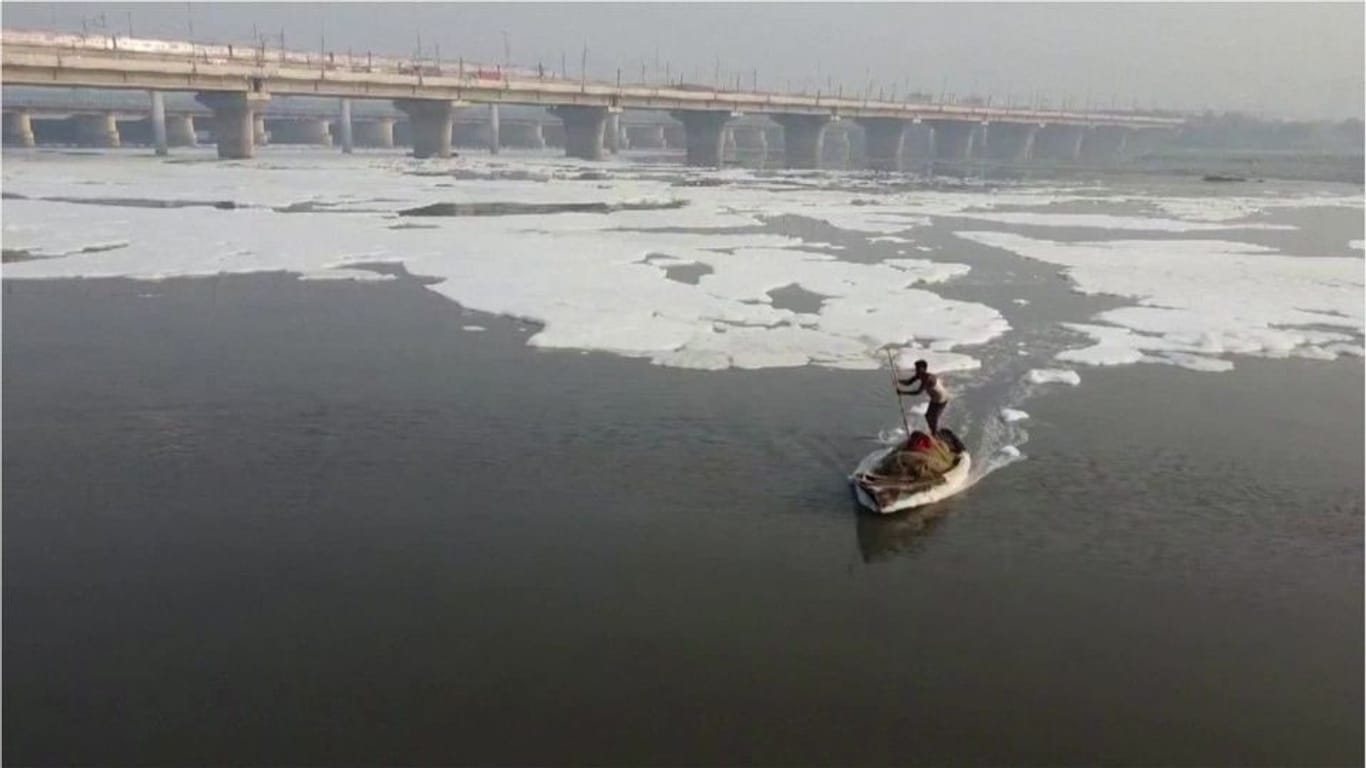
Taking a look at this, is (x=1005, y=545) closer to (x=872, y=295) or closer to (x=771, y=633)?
(x=771, y=633)

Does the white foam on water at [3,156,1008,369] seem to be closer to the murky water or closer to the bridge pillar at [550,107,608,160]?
the murky water

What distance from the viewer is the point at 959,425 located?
13.7m

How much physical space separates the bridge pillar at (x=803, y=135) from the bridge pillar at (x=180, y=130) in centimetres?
6158

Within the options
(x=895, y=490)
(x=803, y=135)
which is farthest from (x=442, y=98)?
(x=895, y=490)

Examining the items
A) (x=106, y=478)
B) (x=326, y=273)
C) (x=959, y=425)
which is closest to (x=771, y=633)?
(x=959, y=425)

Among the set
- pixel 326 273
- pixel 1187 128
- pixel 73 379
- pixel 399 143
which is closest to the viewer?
pixel 73 379

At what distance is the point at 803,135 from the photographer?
111 m

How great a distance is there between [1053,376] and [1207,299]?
882cm

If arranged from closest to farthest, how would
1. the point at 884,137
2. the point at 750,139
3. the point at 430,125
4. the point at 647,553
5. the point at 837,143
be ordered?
the point at 647,553 → the point at 430,125 → the point at 884,137 → the point at 837,143 → the point at 750,139

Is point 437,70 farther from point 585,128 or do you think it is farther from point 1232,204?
point 1232,204

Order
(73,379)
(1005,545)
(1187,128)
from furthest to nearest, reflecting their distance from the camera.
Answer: (1187,128) → (73,379) → (1005,545)

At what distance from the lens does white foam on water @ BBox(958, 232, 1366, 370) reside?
18172 millimetres

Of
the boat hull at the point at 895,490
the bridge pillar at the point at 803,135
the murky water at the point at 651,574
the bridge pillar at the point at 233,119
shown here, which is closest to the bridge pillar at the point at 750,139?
the bridge pillar at the point at 803,135

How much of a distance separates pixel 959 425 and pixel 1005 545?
3.69 metres
